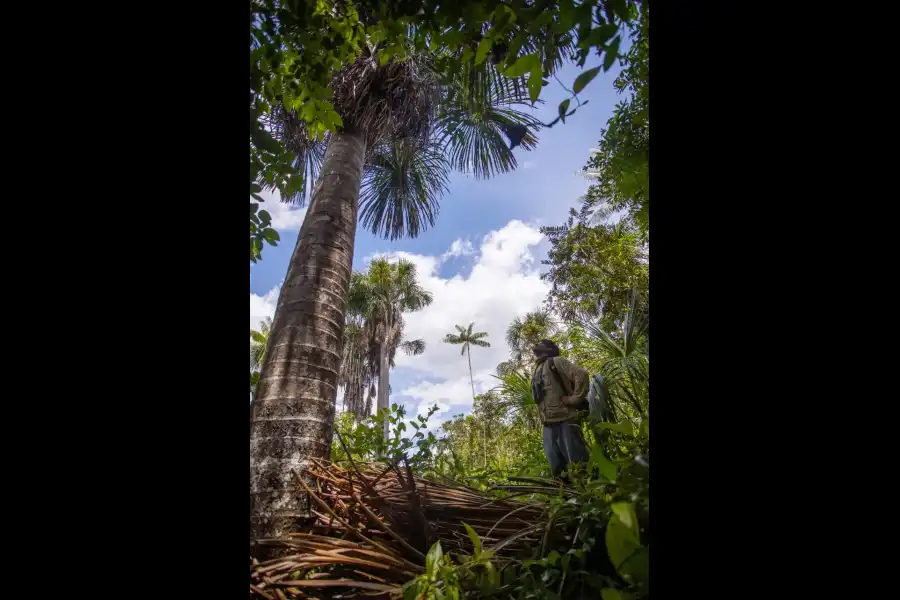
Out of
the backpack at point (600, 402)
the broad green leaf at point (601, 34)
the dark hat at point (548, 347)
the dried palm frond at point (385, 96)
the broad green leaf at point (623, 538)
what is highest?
the dried palm frond at point (385, 96)

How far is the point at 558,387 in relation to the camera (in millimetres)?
4340

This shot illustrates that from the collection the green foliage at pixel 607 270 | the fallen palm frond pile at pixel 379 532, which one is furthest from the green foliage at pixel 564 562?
the green foliage at pixel 607 270

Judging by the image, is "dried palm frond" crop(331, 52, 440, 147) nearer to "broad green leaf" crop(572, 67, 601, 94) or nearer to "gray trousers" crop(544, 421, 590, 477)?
"broad green leaf" crop(572, 67, 601, 94)

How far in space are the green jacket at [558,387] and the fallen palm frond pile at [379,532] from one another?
2.29 metres

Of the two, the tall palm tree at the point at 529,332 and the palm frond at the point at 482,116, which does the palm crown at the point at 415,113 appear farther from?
the tall palm tree at the point at 529,332

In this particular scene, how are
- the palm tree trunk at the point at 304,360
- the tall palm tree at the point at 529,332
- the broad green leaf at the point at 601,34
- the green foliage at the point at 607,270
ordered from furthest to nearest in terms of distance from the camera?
1. the tall palm tree at the point at 529,332
2. the green foliage at the point at 607,270
3. the palm tree trunk at the point at 304,360
4. the broad green leaf at the point at 601,34

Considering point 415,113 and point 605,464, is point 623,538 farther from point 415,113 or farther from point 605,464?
point 415,113

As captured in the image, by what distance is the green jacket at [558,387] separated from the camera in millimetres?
4152

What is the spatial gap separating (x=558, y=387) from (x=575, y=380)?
17 centimetres

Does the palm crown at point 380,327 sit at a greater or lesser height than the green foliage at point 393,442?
greater

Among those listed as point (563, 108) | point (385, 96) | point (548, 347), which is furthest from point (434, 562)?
point (385, 96)
